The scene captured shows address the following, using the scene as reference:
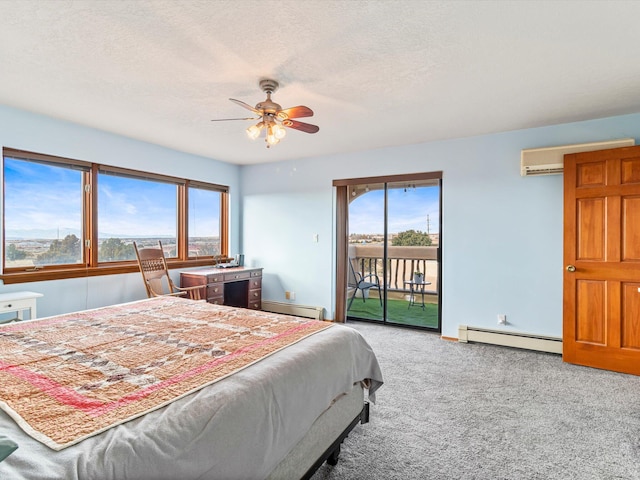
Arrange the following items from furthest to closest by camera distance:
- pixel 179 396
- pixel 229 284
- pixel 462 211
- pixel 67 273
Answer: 1. pixel 229 284
2. pixel 462 211
3. pixel 67 273
4. pixel 179 396

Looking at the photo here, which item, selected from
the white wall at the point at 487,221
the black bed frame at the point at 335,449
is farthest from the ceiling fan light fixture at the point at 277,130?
the white wall at the point at 487,221

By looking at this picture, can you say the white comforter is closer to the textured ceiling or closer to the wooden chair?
the textured ceiling

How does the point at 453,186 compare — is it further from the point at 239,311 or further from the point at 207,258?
the point at 207,258

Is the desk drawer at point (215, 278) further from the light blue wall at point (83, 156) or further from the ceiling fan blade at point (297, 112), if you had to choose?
the ceiling fan blade at point (297, 112)

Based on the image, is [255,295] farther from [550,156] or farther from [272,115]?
[550,156]

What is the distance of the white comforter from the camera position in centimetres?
89

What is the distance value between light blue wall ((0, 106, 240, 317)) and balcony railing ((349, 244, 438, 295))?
278 centimetres

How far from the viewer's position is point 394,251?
4.90 metres

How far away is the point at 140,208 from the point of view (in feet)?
14.8

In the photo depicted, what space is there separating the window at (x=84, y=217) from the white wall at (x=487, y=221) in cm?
198

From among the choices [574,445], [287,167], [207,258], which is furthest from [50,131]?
[574,445]

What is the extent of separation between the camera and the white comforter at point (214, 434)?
895 millimetres

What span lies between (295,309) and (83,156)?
3398mm

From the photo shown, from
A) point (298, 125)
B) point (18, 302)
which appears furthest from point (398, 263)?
point (18, 302)
